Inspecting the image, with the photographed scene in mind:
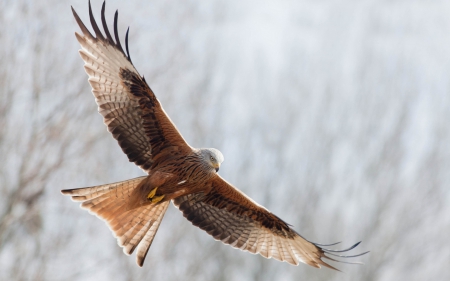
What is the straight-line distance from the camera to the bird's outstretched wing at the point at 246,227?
24.5 ft

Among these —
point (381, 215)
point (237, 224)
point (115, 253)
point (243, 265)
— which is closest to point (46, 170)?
point (115, 253)

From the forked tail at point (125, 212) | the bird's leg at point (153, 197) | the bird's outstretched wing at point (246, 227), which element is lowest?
the forked tail at point (125, 212)

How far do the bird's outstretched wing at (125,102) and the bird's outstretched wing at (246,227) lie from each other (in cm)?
91

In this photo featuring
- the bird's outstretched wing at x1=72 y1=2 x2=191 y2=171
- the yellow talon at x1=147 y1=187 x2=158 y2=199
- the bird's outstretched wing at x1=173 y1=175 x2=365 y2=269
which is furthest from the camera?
the bird's outstretched wing at x1=173 y1=175 x2=365 y2=269

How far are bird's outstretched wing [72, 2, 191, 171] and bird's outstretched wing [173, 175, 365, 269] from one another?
909 mm

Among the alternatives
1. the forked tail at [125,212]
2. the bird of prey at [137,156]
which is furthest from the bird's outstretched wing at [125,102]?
the forked tail at [125,212]

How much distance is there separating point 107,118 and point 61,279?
738 centimetres

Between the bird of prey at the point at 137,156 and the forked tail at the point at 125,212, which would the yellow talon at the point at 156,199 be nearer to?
the bird of prey at the point at 137,156

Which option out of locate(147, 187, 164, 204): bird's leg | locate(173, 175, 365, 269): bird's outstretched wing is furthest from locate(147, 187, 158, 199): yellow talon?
locate(173, 175, 365, 269): bird's outstretched wing

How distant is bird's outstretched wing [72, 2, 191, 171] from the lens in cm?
673

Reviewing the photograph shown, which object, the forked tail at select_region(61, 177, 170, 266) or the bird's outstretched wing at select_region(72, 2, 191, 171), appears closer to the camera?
the forked tail at select_region(61, 177, 170, 266)

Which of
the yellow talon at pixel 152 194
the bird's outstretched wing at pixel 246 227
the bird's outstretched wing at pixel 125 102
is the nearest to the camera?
the yellow talon at pixel 152 194

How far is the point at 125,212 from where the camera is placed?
6.86 meters

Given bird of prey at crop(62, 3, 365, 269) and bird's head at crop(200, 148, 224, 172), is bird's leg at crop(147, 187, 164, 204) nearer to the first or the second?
bird of prey at crop(62, 3, 365, 269)
